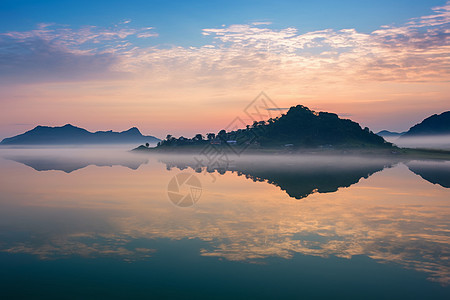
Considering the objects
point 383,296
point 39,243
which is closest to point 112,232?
point 39,243

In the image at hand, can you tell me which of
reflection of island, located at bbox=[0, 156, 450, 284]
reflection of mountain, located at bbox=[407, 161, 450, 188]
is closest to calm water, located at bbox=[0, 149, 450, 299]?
reflection of island, located at bbox=[0, 156, 450, 284]

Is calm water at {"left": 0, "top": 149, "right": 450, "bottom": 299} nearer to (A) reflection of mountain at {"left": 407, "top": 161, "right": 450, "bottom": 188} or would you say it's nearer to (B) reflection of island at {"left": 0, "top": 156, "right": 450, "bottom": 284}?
(B) reflection of island at {"left": 0, "top": 156, "right": 450, "bottom": 284}

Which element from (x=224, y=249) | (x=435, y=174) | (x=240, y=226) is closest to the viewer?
(x=224, y=249)

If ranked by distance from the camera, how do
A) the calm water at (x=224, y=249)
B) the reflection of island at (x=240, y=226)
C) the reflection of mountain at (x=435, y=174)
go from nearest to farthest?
the calm water at (x=224, y=249) < the reflection of island at (x=240, y=226) < the reflection of mountain at (x=435, y=174)

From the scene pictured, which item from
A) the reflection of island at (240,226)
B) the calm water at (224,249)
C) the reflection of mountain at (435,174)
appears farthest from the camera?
the reflection of mountain at (435,174)

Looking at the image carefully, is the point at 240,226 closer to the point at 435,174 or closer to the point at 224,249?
the point at 224,249

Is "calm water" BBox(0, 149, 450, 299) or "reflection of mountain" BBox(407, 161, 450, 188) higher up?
"reflection of mountain" BBox(407, 161, 450, 188)

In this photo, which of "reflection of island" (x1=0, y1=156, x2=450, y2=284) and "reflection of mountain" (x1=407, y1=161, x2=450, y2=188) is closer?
"reflection of island" (x1=0, y1=156, x2=450, y2=284)

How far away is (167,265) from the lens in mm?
23672

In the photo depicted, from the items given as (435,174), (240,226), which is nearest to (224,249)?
(240,226)

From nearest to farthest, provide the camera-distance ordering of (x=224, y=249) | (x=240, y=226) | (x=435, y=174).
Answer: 1. (x=224, y=249)
2. (x=240, y=226)
3. (x=435, y=174)

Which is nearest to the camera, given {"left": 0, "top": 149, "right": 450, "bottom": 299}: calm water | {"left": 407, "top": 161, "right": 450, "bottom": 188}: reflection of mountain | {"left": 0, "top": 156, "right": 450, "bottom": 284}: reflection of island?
{"left": 0, "top": 149, "right": 450, "bottom": 299}: calm water

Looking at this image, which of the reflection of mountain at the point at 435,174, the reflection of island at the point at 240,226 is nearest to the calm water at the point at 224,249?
the reflection of island at the point at 240,226

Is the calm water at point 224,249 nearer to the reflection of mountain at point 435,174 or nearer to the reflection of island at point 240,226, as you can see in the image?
the reflection of island at point 240,226
